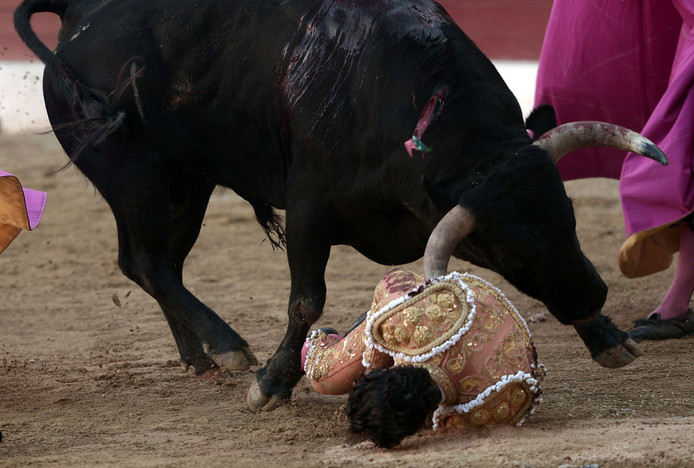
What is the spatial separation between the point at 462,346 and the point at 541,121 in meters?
0.85

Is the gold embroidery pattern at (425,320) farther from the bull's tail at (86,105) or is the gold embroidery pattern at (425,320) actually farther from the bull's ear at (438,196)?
the bull's tail at (86,105)

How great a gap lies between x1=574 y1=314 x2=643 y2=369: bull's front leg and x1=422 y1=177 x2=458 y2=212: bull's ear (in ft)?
1.84

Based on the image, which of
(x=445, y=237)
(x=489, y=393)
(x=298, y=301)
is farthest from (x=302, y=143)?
(x=489, y=393)

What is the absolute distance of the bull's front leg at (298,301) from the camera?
3123mm

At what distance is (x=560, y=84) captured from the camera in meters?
4.38

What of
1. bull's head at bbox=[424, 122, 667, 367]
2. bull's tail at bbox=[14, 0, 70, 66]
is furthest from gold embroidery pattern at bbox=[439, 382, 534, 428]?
bull's tail at bbox=[14, 0, 70, 66]

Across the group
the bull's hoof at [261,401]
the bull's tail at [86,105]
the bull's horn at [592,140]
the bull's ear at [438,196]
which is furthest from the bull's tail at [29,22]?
the bull's horn at [592,140]

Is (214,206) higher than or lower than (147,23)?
lower

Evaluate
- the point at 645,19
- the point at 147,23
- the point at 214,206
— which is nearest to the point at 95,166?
the point at 147,23

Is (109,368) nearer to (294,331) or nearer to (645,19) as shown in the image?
(294,331)

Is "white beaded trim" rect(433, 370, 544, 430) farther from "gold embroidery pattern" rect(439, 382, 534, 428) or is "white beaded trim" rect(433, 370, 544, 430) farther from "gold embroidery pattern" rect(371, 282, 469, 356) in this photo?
"gold embroidery pattern" rect(371, 282, 469, 356)

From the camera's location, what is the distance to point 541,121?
3021 mm

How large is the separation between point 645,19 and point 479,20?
18.2 feet

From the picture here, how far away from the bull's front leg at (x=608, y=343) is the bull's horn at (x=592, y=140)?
50 cm
